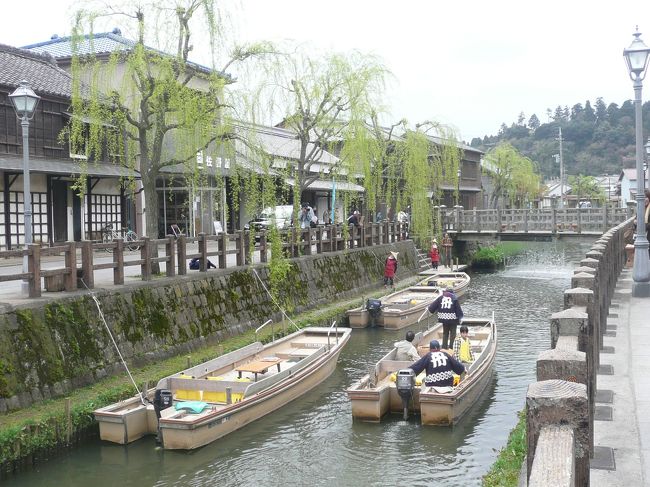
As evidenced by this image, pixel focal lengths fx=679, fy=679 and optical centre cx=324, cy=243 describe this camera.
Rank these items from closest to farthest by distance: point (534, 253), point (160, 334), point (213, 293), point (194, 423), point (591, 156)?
point (194, 423) < point (160, 334) < point (213, 293) < point (534, 253) < point (591, 156)

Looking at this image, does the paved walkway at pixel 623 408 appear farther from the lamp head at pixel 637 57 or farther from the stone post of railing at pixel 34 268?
the stone post of railing at pixel 34 268

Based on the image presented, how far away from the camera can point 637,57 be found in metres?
14.1

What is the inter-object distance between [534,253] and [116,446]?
49023 mm

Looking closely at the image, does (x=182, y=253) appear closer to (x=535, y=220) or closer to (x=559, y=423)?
(x=559, y=423)

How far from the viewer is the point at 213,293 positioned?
17.8 meters

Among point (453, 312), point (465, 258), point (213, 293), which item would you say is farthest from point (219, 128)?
point (465, 258)

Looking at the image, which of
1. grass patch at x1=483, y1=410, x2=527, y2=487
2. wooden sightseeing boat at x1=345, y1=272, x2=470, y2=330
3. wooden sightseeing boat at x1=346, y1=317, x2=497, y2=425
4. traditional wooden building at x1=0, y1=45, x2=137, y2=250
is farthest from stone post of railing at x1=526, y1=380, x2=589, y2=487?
wooden sightseeing boat at x1=345, y1=272, x2=470, y2=330

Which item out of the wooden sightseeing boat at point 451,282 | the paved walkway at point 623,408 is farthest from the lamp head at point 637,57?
the wooden sightseeing boat at point 451,282

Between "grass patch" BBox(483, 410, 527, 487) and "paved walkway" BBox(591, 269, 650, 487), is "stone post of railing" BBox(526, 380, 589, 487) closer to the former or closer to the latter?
"paved walkway" BBox(591, 269, 650, 487)

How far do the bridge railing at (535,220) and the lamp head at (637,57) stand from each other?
24.0 m

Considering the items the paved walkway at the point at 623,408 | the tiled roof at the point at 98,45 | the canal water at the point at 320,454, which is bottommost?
the canal water at the point at 320,454

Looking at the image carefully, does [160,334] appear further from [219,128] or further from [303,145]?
[303,145]

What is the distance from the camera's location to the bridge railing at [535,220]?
124ft

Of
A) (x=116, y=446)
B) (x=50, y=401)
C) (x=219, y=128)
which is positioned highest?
(x=219, y=128)
